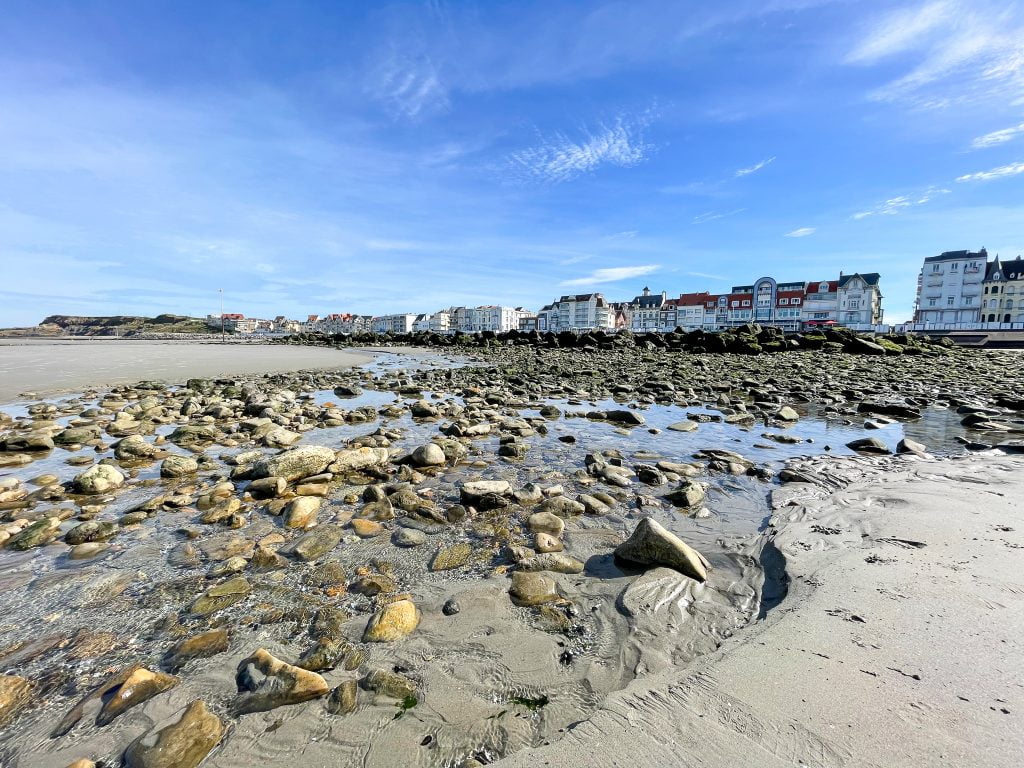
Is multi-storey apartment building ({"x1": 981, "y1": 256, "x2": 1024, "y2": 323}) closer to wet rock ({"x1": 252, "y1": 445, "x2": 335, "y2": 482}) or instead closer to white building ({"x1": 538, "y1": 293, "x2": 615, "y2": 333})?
white building ({"x1": 538, "y1": 293, "x2": 615, "y2": 333})

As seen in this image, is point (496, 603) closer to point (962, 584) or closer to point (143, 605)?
point (143, 605)

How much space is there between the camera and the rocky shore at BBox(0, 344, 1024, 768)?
6.91ft

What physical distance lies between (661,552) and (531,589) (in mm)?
1080

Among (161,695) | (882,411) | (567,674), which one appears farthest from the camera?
(882,411)

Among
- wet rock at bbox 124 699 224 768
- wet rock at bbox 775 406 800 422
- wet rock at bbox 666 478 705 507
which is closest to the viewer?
wet rock at bbox 124 699 224 768

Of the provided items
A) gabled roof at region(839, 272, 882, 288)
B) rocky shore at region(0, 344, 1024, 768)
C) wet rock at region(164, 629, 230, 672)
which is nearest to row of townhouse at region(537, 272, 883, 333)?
gabled roof at region(839, 272, 882, 288)

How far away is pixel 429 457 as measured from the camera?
20.5ft

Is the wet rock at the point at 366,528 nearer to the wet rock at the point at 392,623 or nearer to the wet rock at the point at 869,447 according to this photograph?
the wet rock at the point at 392,623

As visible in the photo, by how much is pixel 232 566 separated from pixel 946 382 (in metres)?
22.1

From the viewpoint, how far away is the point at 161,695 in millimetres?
2227

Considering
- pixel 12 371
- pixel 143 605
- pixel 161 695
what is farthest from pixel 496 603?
pixel 12 371

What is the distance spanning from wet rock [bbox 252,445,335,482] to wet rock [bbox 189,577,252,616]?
7.12ft

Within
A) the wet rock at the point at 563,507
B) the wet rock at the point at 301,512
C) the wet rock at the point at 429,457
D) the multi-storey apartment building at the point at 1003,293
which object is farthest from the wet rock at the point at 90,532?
the multi-storey apartment building at the point at 1003,293

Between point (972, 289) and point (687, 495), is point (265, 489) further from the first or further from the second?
point (972, 289)
